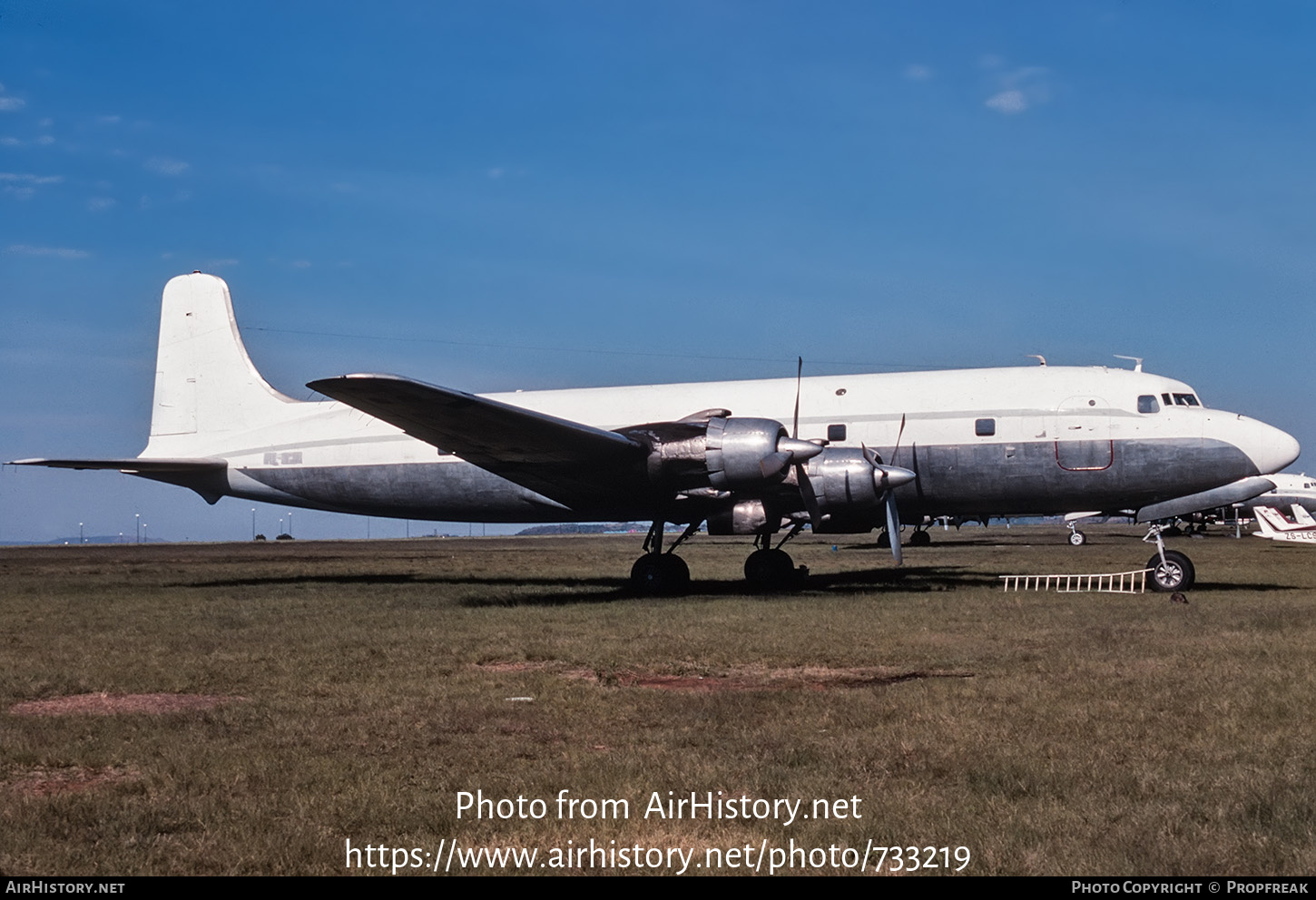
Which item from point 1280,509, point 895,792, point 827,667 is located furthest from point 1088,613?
point 1280,509

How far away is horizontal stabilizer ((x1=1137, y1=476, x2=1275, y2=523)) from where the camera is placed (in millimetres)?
21016

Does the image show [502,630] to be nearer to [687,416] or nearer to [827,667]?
[827,667]

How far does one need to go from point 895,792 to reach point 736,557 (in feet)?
100

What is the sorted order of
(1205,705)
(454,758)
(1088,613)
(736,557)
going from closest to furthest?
(454,758), (1205,705), (1088,613), (736,557)

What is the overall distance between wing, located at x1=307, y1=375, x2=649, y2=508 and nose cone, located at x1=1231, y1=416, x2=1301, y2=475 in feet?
35.5

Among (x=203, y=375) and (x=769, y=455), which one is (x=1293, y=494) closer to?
(x=769, y=455)

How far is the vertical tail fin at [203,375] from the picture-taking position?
2620 cm

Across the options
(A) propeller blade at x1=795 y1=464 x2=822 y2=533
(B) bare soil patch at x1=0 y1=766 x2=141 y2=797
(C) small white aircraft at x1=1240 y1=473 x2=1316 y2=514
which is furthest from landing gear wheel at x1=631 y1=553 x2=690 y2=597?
(C) small white aircraft at x1=1240 y1=473 x2=1316 y2=514

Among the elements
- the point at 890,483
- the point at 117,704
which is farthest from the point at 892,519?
the point at 117,704

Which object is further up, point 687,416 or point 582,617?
point 687,416

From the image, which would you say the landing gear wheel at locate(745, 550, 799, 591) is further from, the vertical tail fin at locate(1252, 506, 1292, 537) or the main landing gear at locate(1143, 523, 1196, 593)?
the vertical tail fin at locate(1252, 506, 1292, 537)

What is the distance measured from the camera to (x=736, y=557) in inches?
1448

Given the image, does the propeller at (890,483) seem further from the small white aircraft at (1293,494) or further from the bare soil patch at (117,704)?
the small white aircraft at (1293,494)

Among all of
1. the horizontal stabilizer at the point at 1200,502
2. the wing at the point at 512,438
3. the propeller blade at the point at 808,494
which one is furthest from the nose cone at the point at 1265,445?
the wing at the point at 512,438
